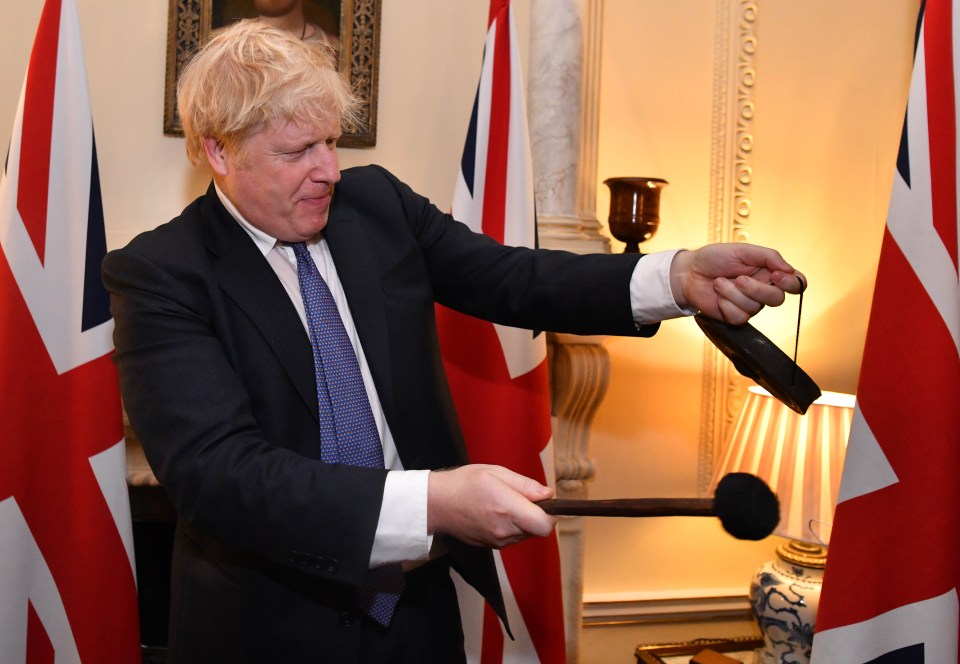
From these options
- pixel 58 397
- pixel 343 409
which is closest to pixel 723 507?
pixel 343 409

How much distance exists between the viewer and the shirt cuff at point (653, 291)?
1.32 metres

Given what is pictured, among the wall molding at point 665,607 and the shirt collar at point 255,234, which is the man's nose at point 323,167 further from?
the wall molding at point 665,607

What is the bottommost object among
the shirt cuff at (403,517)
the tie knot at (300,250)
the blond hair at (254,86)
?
the shirt cuff at (403,517)

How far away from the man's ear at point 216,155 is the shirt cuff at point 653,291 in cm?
67

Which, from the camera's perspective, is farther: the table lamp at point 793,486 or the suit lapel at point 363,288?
the table lamp at point 793,486

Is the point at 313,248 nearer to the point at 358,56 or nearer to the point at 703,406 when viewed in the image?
the point at 358,56

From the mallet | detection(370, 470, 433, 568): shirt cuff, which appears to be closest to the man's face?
detection(370, 470, 433, 568): shirt cuff

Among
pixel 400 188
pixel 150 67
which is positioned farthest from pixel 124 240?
pixel 400 188

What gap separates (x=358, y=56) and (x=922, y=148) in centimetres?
150

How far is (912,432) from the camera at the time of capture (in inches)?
61.7

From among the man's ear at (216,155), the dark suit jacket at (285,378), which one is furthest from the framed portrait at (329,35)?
the man's ear at (216,155)

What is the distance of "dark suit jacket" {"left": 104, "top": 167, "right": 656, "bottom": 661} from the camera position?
3.44ft

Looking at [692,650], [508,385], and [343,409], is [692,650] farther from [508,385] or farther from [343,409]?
[343,409]

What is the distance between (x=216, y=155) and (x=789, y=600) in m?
1.81
